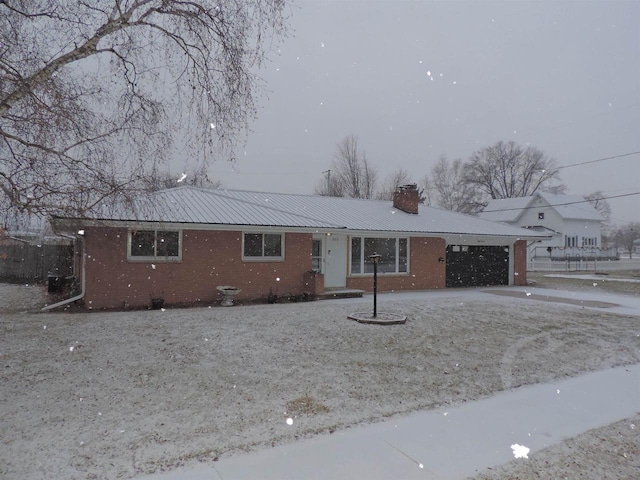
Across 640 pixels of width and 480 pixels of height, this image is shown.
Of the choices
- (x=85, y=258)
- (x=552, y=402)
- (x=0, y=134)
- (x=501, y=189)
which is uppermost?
(x=501, y=189)

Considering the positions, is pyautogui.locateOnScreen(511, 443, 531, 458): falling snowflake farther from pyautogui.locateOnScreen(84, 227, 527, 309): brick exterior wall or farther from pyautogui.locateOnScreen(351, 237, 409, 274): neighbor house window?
pyautogui.locateOnScreen(351, 237, 409, 274): neighbor house window

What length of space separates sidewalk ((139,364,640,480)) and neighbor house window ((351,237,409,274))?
1041cm

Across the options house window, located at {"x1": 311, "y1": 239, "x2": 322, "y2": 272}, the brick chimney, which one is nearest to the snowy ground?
house window, located at {"x1": 311, "y1": 239, "x2": 322, "y2": 272}

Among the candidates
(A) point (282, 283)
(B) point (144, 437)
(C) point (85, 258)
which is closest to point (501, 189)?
(A) point (282, 283)

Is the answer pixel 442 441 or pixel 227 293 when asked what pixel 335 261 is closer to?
pixel 227 293

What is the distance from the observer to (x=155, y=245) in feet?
38.7

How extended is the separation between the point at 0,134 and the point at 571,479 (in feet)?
28.6

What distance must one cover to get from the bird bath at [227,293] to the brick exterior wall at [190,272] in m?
0.45

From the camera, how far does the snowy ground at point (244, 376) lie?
363cm

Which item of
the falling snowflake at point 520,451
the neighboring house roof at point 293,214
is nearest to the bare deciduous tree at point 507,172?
the neighboring house roof at point 293,214

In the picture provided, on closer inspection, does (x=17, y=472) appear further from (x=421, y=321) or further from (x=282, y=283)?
(x=282, y=283)

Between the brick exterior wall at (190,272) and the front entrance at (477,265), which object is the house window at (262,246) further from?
the front entrance at (477,265)

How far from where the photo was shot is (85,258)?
11.0m

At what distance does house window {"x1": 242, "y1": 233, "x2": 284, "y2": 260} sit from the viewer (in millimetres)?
13133
